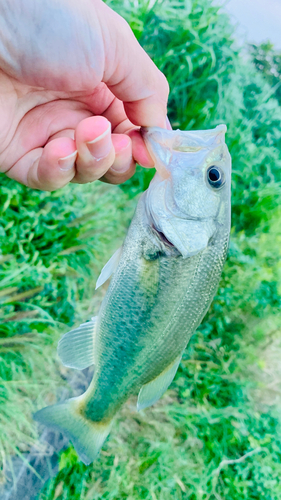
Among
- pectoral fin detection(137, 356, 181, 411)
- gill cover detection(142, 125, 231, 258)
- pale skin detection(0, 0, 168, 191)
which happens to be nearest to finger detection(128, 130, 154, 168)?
pale skin detection(0, 0, 168, 191)

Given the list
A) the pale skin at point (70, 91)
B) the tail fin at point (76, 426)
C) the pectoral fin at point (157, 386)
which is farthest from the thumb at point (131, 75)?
the tail fin at point (76, 426)

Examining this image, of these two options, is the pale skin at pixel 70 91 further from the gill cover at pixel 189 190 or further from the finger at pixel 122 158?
the gill cover at pixel 189 190

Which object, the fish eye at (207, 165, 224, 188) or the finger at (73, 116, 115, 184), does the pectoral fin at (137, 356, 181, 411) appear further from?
the finger at (73, 116, 115, 184)

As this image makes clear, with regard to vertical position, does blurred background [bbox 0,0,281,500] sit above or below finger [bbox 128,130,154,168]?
below

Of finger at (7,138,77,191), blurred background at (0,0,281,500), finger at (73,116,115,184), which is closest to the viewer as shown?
finger at (73,116,115,184)

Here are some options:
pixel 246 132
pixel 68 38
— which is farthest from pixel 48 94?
pixel 246 132

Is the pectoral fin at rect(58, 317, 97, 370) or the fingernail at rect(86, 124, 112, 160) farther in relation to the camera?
the pectoral fin at rect(58, 317, 97, 370)

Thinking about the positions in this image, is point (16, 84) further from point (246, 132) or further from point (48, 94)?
point (246, 132)
